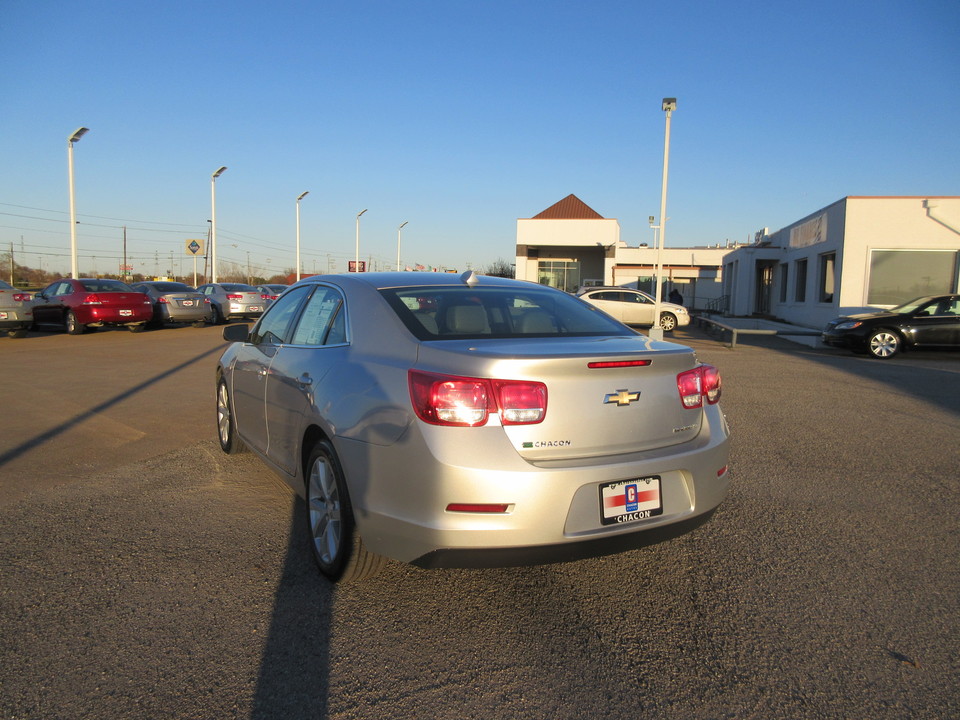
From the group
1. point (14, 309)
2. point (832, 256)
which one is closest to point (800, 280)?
point (832, 256)

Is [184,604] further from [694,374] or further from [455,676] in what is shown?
[694,374]

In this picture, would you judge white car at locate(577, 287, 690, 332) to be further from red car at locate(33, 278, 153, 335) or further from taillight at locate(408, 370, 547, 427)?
taillight at locate(408, 370, 547, 427)

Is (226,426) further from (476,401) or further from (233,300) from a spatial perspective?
(233,300)

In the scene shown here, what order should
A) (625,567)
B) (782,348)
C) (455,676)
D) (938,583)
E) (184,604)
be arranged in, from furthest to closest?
(782,348) < (625,567) < (938,583) < (184,604) < (455,676)

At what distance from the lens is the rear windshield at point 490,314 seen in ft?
11.7

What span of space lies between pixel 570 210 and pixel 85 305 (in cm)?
3487

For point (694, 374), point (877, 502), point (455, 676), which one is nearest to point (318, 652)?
point (455, 676)

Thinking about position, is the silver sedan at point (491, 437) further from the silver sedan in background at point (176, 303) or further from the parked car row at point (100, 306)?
the silver sedan in background at point (176, 303)

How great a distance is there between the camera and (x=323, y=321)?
13.7 ft

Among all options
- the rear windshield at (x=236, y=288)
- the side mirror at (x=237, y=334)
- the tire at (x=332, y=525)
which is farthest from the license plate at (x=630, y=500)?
the rear windshield at (x=236, y=288)

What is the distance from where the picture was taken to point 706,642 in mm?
3002

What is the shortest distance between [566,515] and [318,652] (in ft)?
3.74

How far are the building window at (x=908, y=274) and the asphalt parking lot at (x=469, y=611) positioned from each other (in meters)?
17.0

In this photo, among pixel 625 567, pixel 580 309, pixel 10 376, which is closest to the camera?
pixel 625 567
